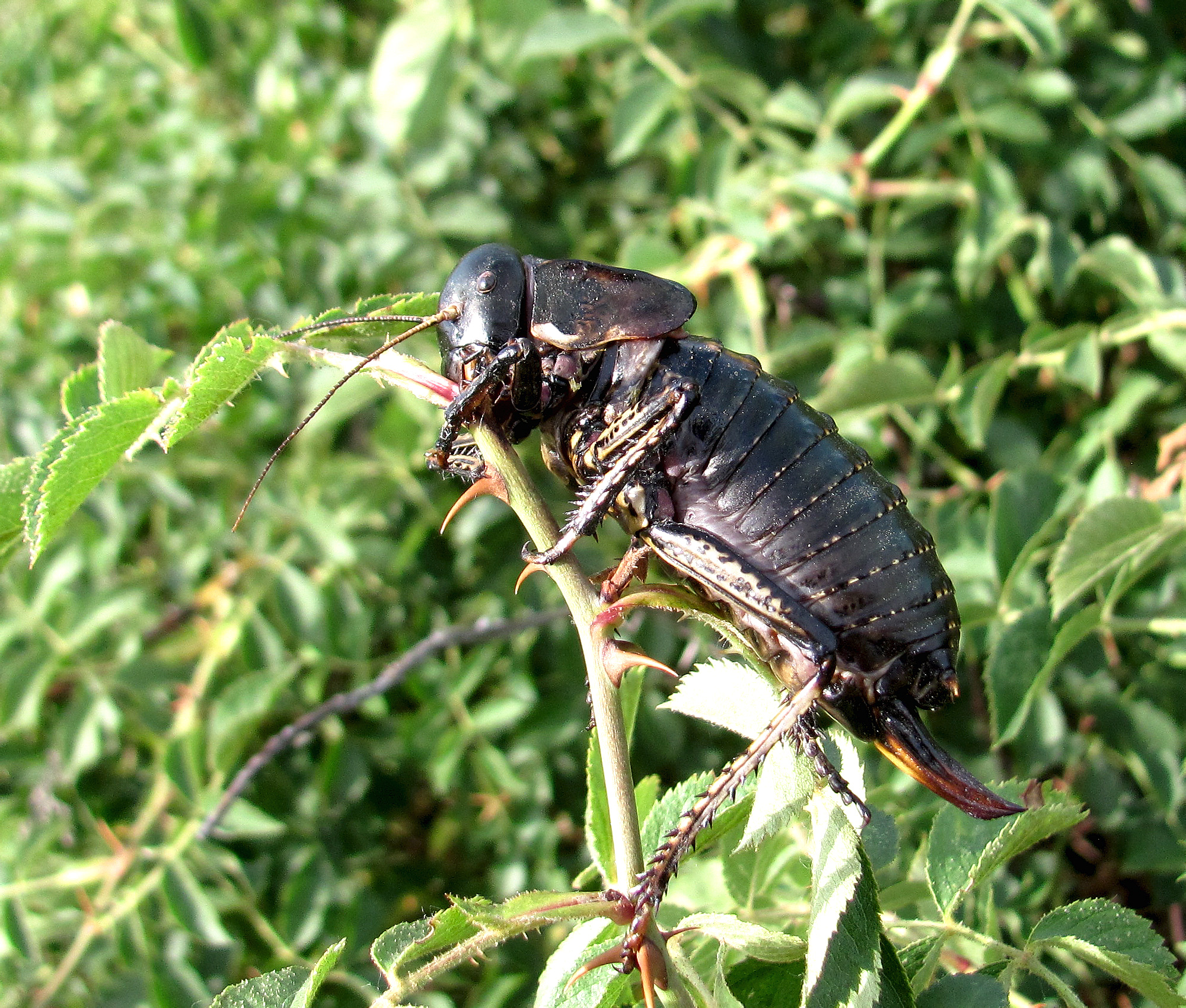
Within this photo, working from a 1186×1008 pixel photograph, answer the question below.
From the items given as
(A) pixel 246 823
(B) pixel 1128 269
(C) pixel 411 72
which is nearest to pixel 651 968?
(A) pixel 246 823

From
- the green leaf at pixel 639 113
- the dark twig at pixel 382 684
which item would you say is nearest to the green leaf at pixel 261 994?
the dark twig at pixel 382 684

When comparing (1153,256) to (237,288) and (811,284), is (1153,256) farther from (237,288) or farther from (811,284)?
(237,288)

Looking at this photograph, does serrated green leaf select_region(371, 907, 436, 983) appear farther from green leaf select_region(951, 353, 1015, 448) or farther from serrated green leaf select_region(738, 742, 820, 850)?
green leaf select_region(951, 353, 1015, 448)

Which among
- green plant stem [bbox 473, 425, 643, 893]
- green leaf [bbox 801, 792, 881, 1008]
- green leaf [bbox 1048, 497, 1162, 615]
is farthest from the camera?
green leaf [bbox 1048, 497, 1162, 615]

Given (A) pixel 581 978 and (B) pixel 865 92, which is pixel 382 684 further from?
(B) pixel 865 92

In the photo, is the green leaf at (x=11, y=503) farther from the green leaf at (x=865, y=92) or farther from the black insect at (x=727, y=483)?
the green leaf at (x=865, y=92)

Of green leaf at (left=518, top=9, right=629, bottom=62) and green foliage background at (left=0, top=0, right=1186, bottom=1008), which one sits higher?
green leaf at (left=518, top=9, right=629, bottom=62)

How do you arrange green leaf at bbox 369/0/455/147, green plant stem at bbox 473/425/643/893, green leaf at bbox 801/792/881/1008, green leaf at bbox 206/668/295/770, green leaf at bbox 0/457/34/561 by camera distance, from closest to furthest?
green leaf at bbox 801/792/881/1008 < green plant stem at bbox 473/425/643/893 < green leaf at bbox 0/457/34/561 < green leaf at bbox 206/668/295/770 < green leaf at bbox 369/0/455/147

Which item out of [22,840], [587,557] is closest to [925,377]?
[587,557]

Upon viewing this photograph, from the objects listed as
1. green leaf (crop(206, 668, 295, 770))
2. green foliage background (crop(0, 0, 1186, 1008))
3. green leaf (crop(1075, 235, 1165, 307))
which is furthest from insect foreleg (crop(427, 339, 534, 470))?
green leaf (crop(1075, 235, 1165, 307))
